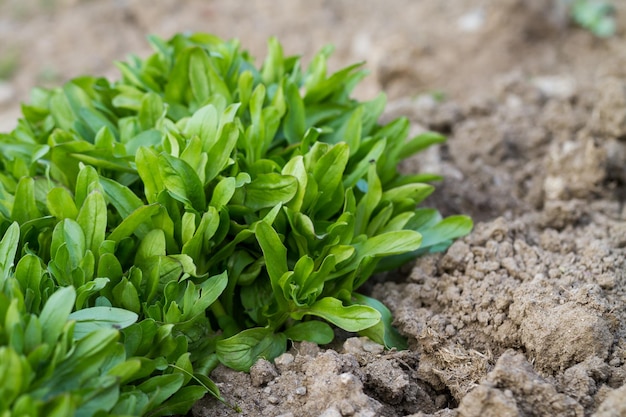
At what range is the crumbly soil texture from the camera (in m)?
2.50

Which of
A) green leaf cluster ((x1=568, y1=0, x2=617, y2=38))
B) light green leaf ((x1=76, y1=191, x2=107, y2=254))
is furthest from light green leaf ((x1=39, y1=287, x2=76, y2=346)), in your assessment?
green leaf cluster ((x1=568, y1=0, x2=617, y2=38))

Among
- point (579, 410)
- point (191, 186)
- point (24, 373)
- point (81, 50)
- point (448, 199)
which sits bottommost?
point (579, 410)

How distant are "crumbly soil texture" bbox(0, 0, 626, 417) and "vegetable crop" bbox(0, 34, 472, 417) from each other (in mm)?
175

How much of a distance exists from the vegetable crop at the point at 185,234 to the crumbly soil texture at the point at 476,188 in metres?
0.18

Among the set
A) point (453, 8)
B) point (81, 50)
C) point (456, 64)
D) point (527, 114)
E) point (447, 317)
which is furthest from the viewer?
point (81, 50)

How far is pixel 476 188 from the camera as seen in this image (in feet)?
12.5

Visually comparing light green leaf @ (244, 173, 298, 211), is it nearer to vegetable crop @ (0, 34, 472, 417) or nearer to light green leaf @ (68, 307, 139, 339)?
vegetable crop @ (0, 34, 472, 417)

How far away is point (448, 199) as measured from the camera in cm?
366

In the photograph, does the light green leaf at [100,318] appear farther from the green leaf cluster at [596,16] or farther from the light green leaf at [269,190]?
the green leaf cluster at [596,16]

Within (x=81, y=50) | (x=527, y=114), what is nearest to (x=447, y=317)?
(x=527, y=114)

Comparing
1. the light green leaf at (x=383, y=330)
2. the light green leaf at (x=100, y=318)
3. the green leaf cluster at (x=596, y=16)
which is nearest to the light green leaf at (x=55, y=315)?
the light green leaf at (x=100, y=318)

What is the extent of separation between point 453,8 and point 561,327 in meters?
4.06

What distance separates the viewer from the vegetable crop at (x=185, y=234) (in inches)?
84.9

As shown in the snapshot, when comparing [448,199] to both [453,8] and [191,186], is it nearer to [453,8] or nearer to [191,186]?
[191,186]
